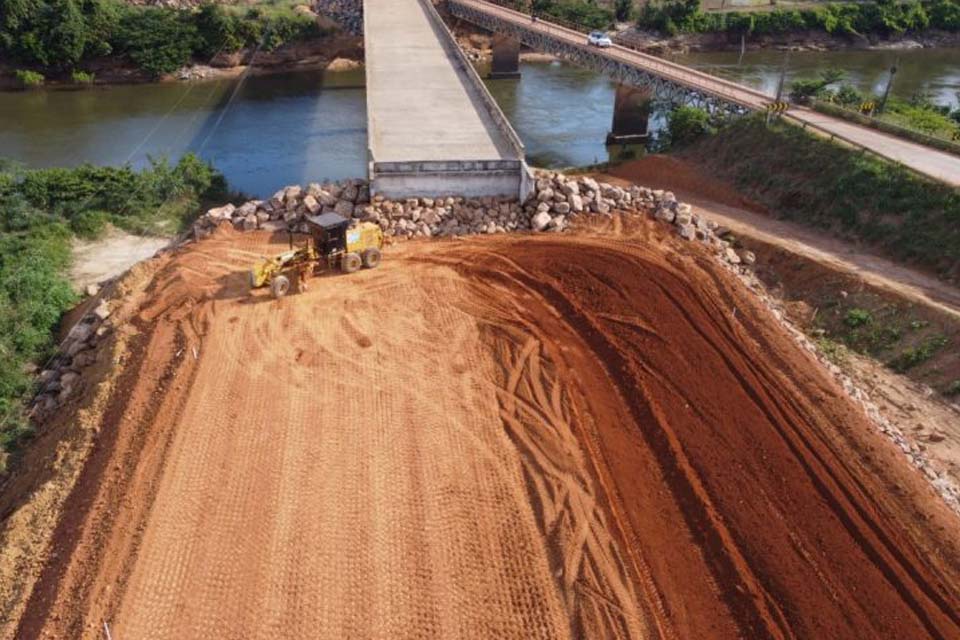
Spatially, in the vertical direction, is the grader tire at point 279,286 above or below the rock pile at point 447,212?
below

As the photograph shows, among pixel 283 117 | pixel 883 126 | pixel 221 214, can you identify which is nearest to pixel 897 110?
pixel 883 126

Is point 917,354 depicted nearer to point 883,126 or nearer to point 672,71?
point 883,126

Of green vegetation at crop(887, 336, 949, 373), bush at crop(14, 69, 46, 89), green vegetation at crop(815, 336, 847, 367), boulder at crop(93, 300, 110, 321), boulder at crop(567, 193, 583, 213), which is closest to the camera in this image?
green vegetation at crop(887, 336, 949, 373)

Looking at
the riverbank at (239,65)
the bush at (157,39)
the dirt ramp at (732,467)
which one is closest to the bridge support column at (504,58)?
the riverbank at (239,65)

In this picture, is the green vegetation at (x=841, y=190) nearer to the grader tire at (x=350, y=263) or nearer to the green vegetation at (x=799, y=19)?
the grader tire at (x=350, y=263)

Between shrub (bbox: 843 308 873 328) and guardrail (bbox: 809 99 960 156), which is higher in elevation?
guardrail (bbox: 809 99 960 156)

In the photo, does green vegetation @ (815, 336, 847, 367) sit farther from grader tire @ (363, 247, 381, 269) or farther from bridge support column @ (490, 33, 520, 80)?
bridge support column @ (490, 33, 520, 80)

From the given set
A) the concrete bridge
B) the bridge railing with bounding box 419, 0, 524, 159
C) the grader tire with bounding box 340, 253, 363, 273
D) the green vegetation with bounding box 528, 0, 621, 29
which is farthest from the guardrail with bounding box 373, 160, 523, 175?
the green vegetation with bounding box 528, 0, 621, 29
